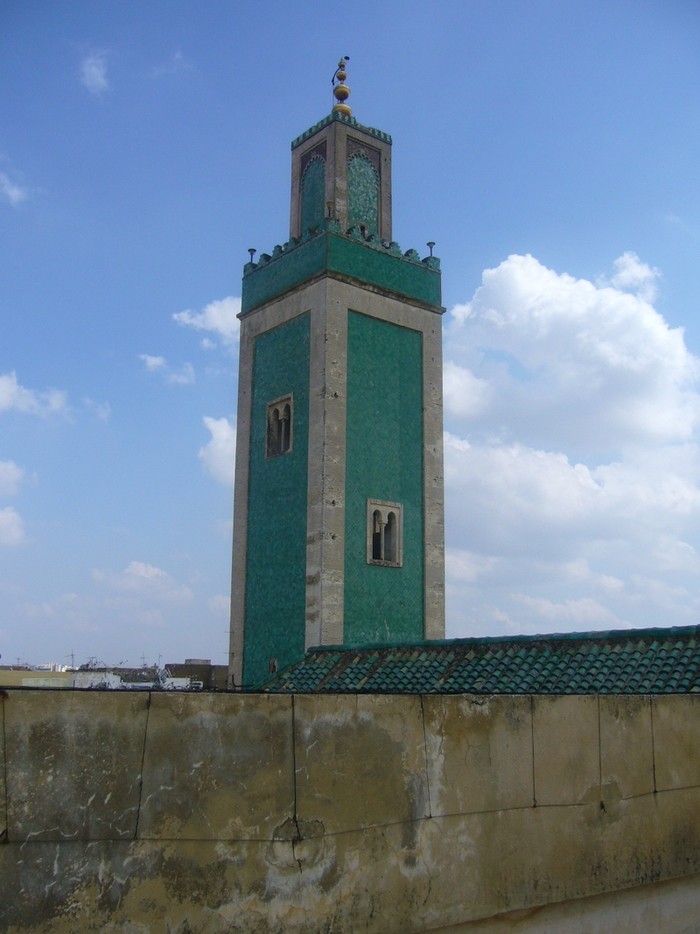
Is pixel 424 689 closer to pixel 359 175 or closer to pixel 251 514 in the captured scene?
pixel 251 514

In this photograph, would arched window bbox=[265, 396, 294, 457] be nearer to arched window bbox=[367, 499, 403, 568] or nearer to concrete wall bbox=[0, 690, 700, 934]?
arched window bbox=[367, 499, 403, 568]

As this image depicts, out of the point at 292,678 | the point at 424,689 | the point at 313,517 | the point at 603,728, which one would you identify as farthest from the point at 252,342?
the point at 603,728

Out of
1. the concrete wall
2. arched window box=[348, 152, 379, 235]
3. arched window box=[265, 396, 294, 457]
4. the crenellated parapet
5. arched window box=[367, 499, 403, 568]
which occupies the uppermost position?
arched window box=[348, 152, 379, 235]

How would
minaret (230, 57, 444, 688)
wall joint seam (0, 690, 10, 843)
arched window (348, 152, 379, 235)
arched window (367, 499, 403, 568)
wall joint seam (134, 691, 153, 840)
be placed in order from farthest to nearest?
arched window (348, 152, 379, 235) → arched window (367, 499, 403, 568) → minaret (230, 57, 444, 688) → wall joint seam (134, 691, 153, 840) → wall joint seam (0, 690, 10, 843)

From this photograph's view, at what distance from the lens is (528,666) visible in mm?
8984

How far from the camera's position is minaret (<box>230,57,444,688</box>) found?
14.3m

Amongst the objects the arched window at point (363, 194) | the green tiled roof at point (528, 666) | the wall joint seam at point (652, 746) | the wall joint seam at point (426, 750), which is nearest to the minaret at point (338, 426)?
the arched window at point (363, 194)

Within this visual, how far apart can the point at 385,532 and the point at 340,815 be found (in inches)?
491

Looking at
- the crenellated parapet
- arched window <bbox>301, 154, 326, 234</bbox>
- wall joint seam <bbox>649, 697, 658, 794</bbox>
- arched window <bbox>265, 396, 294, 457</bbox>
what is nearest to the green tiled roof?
wall joint seam <bbox>649, 697, 658, 794</bbox>

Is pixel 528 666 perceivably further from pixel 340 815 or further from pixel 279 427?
pixel 279 427

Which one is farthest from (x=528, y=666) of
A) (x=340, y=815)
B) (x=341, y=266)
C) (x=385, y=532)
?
(x=341, y=266)

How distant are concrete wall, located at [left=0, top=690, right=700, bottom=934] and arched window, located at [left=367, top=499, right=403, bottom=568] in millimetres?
11222

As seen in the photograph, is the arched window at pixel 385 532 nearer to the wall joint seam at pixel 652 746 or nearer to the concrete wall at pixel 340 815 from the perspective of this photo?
the wall joint seam at pixel 652 746

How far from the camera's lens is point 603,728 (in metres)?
3.31
